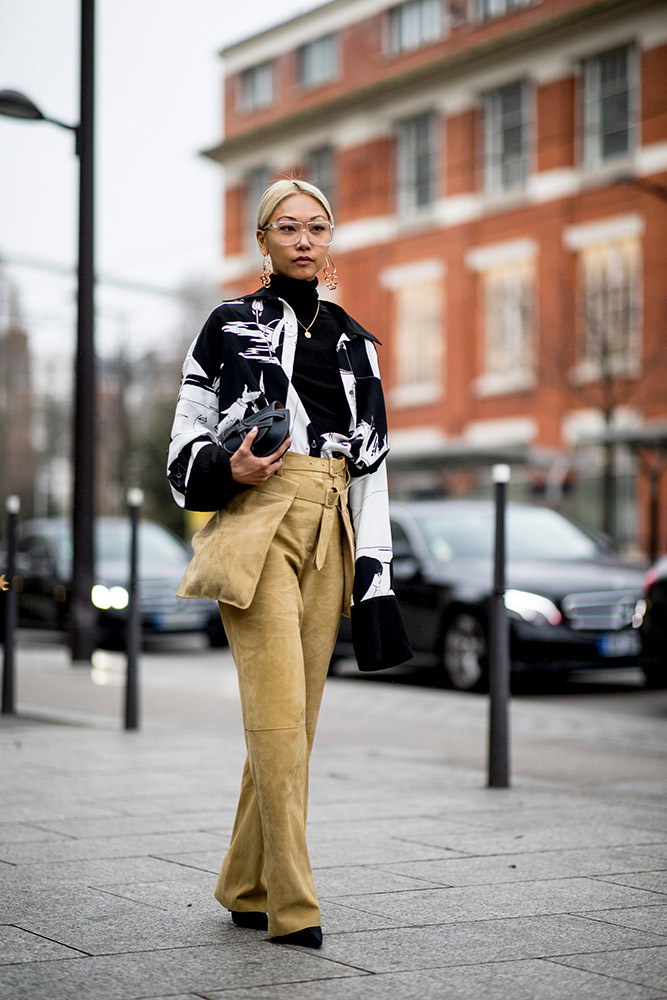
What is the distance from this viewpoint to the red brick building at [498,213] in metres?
28.2

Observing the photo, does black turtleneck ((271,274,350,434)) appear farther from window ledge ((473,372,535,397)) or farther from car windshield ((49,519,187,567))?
window ledge ((473,372,535,397))

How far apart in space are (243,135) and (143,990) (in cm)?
3757

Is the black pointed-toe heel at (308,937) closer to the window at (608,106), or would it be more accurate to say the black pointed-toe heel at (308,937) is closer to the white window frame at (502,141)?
the window at (608,106)

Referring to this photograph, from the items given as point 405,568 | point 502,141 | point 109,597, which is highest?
point 502,141

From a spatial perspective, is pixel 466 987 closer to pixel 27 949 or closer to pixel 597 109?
pixel 27 949

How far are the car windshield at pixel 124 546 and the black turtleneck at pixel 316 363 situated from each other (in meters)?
14.3

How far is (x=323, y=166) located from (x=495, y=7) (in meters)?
6.65

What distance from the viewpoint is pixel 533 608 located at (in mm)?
11938

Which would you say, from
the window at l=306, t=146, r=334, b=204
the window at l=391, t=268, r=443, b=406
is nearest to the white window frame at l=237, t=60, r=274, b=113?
the window at l=306, t=146, r=334, b=204

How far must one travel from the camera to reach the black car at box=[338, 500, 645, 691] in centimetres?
1184

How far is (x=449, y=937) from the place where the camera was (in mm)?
3816

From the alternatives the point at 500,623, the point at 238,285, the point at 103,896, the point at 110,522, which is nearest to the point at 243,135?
the point at 238,285

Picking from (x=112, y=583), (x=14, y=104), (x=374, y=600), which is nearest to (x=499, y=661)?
(x=374, y=600)

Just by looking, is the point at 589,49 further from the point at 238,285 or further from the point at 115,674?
the point at 115,674
